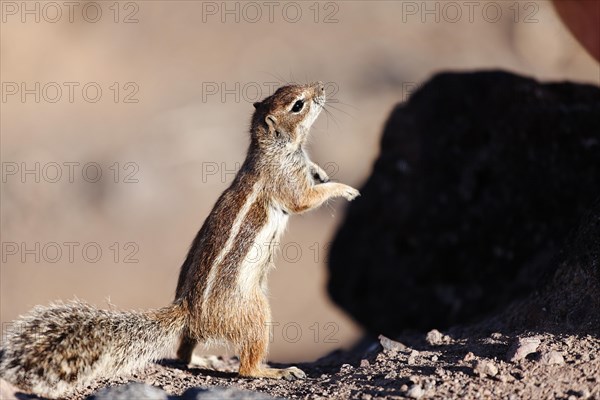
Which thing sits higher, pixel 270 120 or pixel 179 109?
pixel 179 109

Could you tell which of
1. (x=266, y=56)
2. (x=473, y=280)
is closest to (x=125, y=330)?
(x=473, y=280)

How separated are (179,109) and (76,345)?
8.68m

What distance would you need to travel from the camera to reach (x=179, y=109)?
13680 millimetres

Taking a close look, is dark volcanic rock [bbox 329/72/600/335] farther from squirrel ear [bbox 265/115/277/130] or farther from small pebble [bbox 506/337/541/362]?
squirrel ear [bbox 265/115/277/130]

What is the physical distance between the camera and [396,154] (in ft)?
32.3

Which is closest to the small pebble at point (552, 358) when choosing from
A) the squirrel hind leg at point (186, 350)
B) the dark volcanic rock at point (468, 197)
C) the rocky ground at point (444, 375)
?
the rocky ground at point (444, 375)

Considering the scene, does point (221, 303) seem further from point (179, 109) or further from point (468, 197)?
point (179, 109)

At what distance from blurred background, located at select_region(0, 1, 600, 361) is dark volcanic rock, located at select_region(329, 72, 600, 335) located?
1067 mm

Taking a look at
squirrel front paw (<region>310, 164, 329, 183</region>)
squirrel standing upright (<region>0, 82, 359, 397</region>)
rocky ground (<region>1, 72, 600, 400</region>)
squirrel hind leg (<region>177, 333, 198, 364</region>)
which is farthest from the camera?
squirrel front paw (<region>310, 164, 329, 183</region>)

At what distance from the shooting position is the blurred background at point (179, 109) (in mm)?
12016

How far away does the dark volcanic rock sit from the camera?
859cm

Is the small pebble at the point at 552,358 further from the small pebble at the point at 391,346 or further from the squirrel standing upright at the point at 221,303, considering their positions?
the squirrel standing upright at the point at 221,303

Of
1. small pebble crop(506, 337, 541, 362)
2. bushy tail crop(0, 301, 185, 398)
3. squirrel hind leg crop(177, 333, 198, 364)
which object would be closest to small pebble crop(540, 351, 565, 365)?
small pebble crop(506, 337, 541, 362)

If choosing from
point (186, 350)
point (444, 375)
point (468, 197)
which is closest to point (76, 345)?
point (186, 350)
